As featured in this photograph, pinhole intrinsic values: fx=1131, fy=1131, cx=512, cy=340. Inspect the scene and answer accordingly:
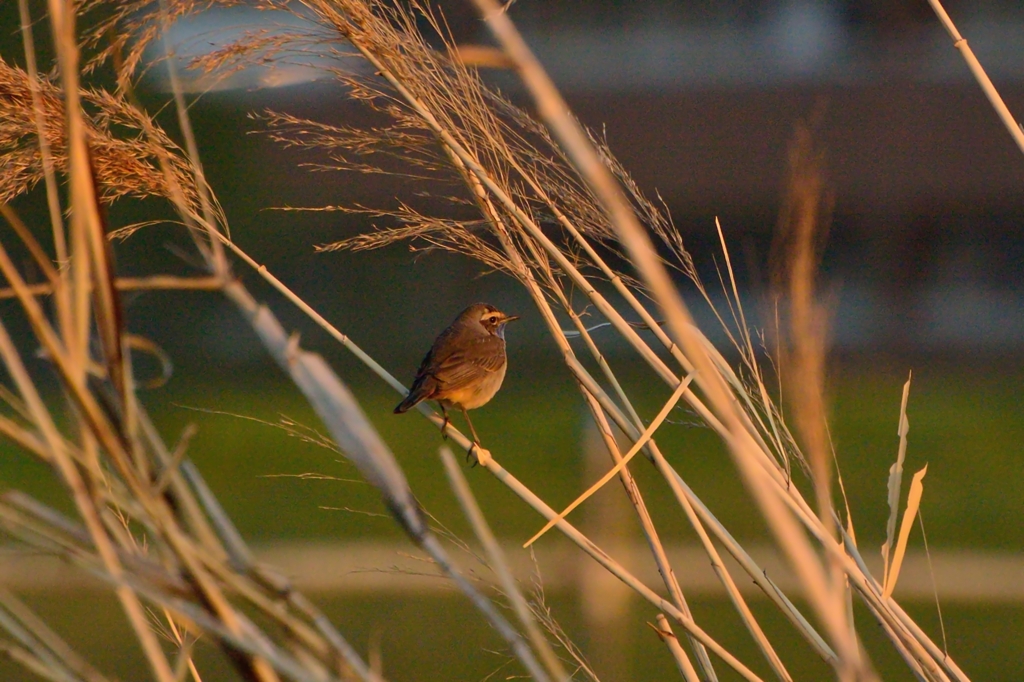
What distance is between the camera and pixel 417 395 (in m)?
4.02

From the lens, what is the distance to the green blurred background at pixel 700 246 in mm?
14516

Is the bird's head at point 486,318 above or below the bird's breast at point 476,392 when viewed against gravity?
above

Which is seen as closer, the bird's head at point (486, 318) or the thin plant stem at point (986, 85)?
the thin plant stem at point (986, 85)

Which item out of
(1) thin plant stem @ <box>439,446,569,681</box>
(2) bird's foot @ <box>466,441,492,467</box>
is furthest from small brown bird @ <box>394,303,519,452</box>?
(1) thin plant stem @ <box>439,446,569,681</box>

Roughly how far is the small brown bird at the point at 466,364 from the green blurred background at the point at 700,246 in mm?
7834

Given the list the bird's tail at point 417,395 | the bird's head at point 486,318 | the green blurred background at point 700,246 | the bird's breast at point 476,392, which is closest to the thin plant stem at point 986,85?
the bird's tail at point 417,395

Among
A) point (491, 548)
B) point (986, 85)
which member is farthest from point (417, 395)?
point (491, 548)

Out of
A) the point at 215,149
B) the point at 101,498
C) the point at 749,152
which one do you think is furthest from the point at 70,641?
the point at 749,152

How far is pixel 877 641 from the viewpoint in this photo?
7508 mm

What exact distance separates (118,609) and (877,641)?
573 cm

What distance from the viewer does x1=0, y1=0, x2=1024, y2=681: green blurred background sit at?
14.5 m

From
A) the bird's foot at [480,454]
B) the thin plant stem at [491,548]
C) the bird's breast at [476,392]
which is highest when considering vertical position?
the thin plant stem at [491,548]

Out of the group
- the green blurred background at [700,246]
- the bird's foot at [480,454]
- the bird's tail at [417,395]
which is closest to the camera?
the bird's foot at [480,454]

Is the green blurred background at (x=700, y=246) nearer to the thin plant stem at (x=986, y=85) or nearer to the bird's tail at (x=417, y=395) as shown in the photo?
the bird's tail at (x=417, y=395)
